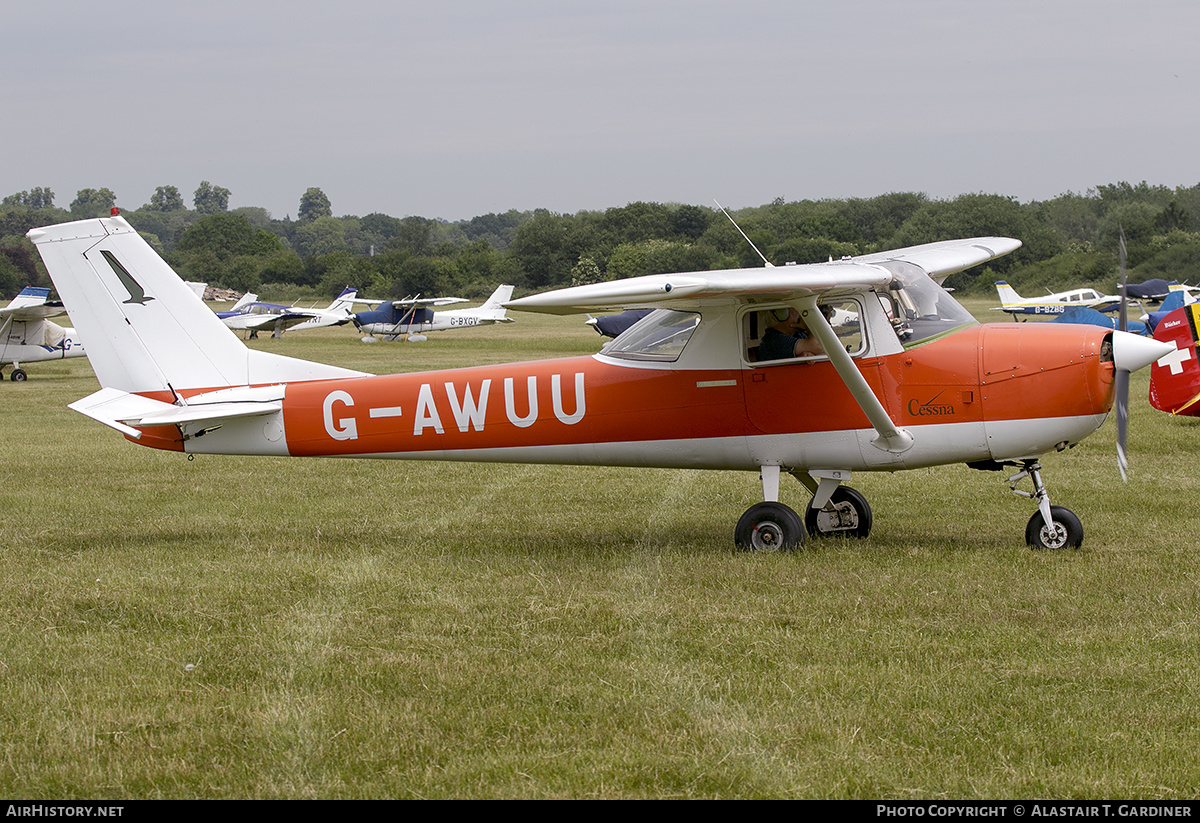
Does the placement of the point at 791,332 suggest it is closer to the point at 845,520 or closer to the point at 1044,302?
the point at 845,520

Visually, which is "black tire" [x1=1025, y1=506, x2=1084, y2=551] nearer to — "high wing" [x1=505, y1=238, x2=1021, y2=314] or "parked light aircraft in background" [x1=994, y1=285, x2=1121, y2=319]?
"high wing" [x1=505, y1=238, x2=1021, y2=314]

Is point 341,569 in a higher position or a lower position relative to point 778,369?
lower

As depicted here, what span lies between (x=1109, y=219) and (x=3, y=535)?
85.8m

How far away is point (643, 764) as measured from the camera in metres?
4.35

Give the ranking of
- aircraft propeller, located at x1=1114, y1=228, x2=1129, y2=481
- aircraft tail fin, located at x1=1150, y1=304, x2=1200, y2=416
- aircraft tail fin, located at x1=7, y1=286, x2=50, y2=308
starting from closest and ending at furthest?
aircraft propeller, located at x1=1114, y1=228, x2=1129, y2=481 → aircraft tail fin, located at x1=1150, y1=304, x2=1200, y2=416 → aircraft tail fin, located at x1=7, y1=286, x2=50, y2=308

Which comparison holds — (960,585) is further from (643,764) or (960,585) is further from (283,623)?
(283,623)

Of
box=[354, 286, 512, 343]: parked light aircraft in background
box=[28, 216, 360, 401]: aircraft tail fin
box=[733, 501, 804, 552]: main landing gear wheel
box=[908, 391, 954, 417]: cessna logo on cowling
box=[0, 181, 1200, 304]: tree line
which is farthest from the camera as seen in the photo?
box=[0, 181, 1200, 304]: tree line

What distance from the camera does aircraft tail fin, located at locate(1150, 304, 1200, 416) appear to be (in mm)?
11578

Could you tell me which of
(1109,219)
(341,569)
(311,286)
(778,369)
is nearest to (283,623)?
(341,569)

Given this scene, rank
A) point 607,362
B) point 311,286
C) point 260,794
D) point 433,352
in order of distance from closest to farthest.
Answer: point 260,794 < point 607,362 < point 433,352 < point 311,286

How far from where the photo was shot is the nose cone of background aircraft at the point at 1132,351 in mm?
7645

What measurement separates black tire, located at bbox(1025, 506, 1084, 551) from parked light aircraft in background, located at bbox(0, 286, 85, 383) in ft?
86.9

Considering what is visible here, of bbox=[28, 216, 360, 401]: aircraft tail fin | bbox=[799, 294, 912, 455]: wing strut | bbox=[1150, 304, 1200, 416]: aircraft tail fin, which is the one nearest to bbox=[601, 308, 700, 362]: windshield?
bbox=[799, 294, 912, 455]: wing strut

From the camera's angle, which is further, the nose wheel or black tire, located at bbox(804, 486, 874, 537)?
black tire, located at bbox(804, 486, 874, 537)
